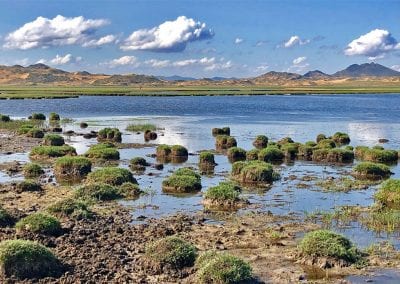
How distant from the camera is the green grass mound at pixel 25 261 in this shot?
56.4ft

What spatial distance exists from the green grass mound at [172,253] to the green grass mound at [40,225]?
15.6ft

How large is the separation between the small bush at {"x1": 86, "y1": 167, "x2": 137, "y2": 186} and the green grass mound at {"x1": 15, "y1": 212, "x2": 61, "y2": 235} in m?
10.9

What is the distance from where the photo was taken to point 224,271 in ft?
54.8

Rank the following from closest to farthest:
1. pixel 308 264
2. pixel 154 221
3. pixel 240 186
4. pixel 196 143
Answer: pixel 308 264 → pixel 154 221 → pixel 240 186 → pixel 196 143

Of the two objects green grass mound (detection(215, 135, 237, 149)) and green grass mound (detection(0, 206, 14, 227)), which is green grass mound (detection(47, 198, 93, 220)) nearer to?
green grass mound (detection(0, 206, 14, 227))

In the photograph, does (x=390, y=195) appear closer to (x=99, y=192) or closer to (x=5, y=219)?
(x=99, y=192)

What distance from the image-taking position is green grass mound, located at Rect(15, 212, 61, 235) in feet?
70.5

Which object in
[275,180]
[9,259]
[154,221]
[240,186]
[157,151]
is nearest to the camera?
[9,259]

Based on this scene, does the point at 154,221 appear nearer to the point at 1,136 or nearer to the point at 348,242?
the point at 348,242

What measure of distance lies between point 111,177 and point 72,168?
516cm

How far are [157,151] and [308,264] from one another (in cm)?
3110

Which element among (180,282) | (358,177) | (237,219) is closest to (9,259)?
(180,282)

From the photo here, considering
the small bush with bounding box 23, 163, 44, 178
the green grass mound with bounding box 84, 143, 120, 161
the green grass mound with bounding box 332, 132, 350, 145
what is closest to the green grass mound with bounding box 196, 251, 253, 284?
the small bush with bounding box 23, 163, 44, 178

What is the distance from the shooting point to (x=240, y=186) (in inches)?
1356
